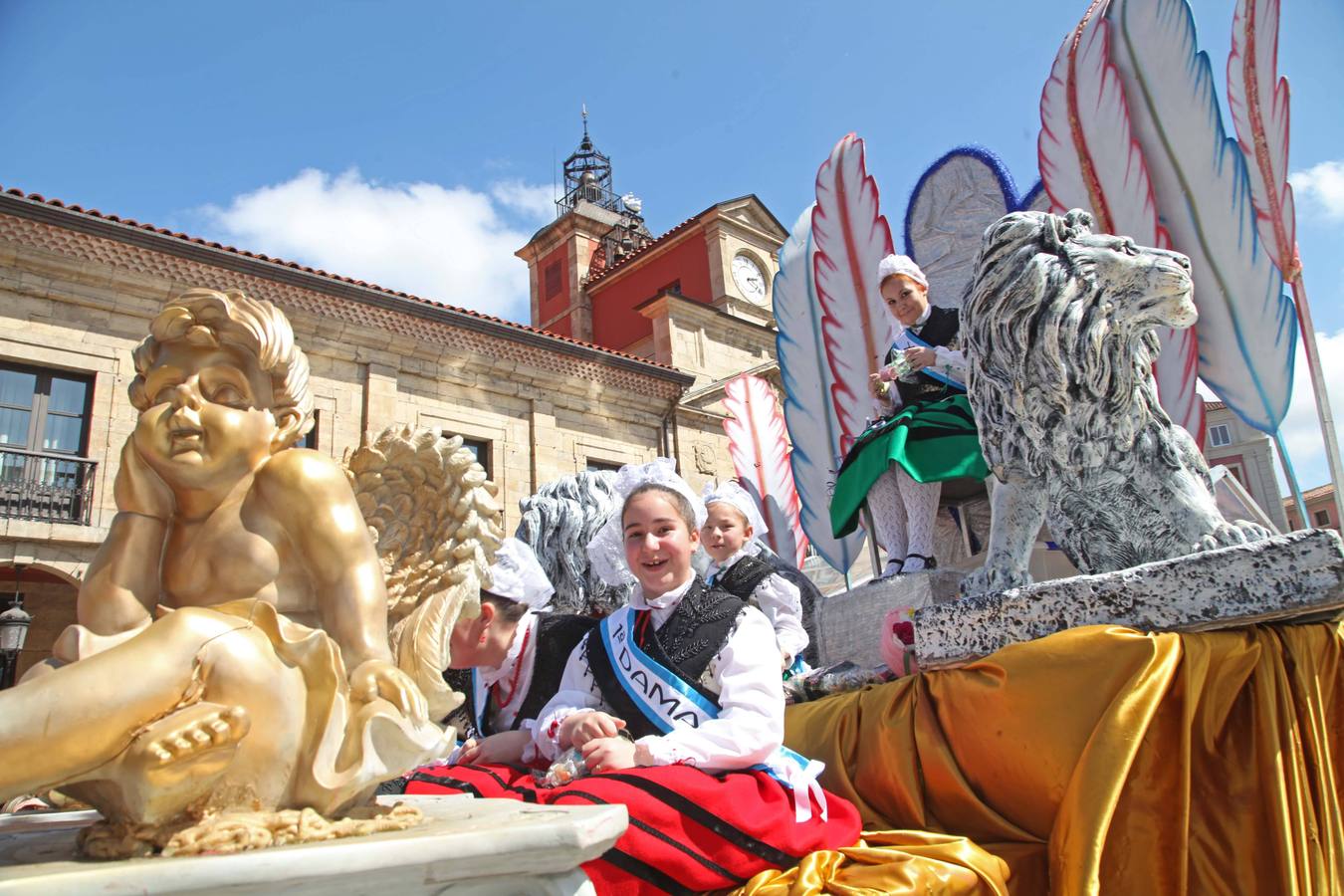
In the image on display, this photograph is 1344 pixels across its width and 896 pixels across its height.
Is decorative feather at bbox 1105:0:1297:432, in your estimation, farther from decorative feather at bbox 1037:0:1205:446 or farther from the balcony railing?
the balcony railing

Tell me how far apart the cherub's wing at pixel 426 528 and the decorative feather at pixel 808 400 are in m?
3.88

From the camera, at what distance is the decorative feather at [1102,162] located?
3.54 m

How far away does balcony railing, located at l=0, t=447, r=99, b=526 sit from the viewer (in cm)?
1027

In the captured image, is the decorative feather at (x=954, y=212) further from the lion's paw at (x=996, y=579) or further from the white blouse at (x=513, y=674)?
the white blouse at (x=513, y=674)

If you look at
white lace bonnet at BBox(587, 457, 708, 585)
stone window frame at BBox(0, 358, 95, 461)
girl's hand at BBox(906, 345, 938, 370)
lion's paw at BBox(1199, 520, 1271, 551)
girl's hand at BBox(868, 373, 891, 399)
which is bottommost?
lion's paw at BBox(1199, 520, 1271, 551)

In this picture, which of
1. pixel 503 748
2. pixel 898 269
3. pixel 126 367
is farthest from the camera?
pixel 126 367

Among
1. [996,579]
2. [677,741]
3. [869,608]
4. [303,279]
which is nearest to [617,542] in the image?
[869,608]

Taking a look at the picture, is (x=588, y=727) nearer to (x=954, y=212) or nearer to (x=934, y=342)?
(x=934, y=342)

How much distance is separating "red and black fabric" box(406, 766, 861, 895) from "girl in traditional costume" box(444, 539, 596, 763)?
97 cm

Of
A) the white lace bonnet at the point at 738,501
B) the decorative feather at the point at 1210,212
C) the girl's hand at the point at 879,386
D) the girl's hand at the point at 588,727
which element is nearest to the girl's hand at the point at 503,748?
the girl's hand at the point at 588,727

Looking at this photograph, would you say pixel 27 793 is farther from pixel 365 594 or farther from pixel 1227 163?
pixel 1227 163

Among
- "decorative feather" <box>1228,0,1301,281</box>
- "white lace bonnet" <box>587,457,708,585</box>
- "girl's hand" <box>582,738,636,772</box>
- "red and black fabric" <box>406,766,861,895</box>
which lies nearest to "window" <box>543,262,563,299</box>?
"white lace bonnet" <box>587,457,708,585</box>

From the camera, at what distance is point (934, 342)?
4008 millimetres

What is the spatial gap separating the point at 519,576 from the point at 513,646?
245mm
